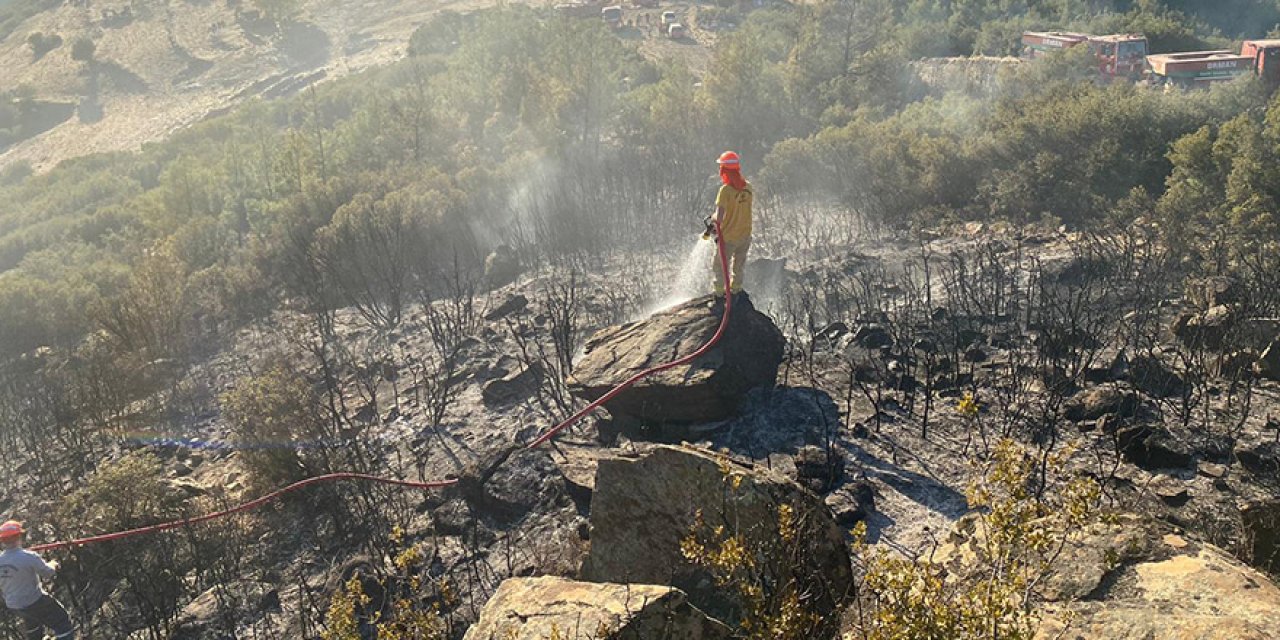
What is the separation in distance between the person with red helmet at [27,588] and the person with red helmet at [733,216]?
752 cm

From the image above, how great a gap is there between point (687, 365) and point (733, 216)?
2.00m

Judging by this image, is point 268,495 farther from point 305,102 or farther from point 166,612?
point 305,102

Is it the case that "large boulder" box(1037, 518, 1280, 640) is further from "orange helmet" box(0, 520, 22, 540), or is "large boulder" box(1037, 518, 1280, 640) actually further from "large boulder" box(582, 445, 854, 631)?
"orange helmet" box(0, 520, 22, 540)

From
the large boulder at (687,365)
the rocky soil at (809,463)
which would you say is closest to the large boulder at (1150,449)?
the rocky soil at (809,463)

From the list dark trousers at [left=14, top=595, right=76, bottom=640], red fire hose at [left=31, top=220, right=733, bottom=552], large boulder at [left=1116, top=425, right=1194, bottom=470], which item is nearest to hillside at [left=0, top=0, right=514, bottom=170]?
red fire hose at [left=31, top=220, right=733, bottom=552]

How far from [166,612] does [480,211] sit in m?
15.9

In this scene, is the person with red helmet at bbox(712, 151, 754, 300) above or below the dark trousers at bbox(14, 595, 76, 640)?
above

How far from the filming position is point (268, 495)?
1066 cm

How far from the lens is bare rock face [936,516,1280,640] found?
177 inches

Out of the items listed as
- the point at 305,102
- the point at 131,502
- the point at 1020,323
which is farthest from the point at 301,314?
the point at 305,102

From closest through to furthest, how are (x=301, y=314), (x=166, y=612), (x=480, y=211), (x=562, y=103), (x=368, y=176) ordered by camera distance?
1. (x=166, y=612)
2. (x=301, y=314)
3. (x=480, y=211)
4. (x=368, y=176)
5. (x=562, y=103)

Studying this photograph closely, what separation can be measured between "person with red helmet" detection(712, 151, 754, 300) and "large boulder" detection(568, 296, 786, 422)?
0.41 meters

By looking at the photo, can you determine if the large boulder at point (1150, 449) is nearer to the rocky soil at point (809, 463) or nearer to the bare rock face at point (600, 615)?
the rocky soil at point (809, 463)

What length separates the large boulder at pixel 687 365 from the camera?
10258mm
